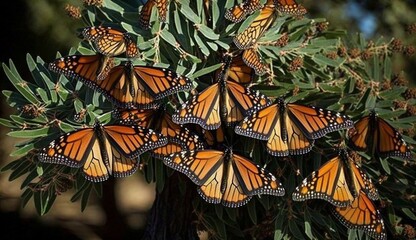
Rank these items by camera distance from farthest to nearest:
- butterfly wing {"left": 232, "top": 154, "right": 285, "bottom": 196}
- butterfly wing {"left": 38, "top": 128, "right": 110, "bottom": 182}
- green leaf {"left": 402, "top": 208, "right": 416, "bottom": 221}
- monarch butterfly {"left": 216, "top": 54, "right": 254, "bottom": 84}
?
1. green leaf {"left": 402, "top": 208, "right": 416, "bottom": 221}
2. monarch butterfly {"left": 216, "top": 54, "right": 254, "bottom": 84}
3. butterfly wing {"left": 232, "top": 154, "right": 285, "bottom": 196}
4. butterfly wing {"left": 38, "top": 128, "right": 110, "bottom": 182}

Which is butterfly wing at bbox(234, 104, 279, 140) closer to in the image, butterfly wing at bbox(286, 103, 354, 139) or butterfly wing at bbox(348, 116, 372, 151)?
butterfly wing at bbox(286, 103, 354, 139)

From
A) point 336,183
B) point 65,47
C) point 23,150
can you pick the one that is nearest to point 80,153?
point 23,150

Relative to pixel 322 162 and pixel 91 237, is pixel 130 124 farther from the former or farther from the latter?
pixel 91 237

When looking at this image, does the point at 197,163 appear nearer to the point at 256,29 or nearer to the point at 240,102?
the point at 240,102

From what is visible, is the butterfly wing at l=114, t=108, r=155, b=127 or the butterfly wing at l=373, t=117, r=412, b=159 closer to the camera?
the butterfly wing at l=114, t=108, r=155, b=127

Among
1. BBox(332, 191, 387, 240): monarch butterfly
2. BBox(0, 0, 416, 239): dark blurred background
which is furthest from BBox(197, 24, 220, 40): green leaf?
BBox(0, 0, 416, 239): dark blurred background

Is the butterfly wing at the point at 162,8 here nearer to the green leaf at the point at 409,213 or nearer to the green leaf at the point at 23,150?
the green leaf at the point at 23,150

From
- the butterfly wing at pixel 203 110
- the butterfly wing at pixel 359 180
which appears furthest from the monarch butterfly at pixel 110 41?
the butterfly wing at pixel 359 180
